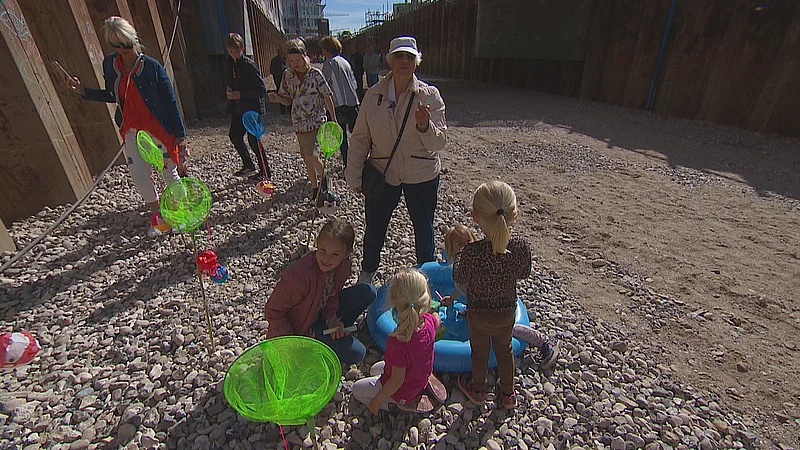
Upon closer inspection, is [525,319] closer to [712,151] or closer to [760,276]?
[760,276]

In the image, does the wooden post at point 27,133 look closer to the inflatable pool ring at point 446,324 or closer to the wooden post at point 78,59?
the wooden post at point 78,59

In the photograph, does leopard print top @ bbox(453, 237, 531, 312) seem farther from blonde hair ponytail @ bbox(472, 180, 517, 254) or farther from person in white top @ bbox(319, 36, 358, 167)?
person in white top @ bbox(319, 36, 358, 167)

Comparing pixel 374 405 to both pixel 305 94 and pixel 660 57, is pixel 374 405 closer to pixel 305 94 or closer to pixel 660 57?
pixel 305 94

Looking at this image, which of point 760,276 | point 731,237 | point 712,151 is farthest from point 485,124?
point 760,276

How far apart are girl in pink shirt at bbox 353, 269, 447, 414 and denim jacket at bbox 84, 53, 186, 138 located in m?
3.01

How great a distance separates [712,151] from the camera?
7.19 meters

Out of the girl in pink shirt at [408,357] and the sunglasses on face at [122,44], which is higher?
the sunglasses on face at [122,44]

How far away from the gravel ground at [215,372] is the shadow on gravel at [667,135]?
4169 mm

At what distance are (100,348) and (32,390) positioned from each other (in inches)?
16.3

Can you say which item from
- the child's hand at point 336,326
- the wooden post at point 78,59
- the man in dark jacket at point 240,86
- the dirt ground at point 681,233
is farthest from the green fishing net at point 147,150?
the dirt ground at point 681,233

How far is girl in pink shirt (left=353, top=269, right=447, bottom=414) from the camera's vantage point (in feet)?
6.48

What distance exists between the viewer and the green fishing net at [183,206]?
8.70ft

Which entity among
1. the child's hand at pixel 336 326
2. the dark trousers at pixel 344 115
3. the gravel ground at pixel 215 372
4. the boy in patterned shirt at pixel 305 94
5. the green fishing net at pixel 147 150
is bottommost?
the gravel ground at pixel 215 372

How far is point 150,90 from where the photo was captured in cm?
360
